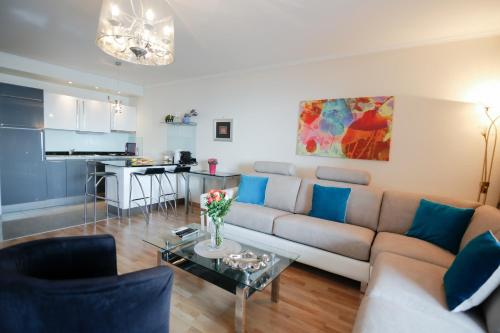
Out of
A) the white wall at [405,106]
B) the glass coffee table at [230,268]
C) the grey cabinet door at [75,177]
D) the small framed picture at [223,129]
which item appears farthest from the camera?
the grey cabinet door at [75,177]

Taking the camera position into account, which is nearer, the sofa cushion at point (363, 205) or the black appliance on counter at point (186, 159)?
the sofa cushion at point (363, 205)

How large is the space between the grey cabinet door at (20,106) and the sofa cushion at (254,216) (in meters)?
3.91

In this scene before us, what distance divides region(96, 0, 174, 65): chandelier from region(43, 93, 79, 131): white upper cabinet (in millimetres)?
3399

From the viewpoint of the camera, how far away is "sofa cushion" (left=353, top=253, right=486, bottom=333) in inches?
45.6

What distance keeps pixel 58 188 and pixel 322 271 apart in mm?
4841

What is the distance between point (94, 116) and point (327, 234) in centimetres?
521

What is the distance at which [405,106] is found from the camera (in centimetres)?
284

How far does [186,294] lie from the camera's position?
206cm

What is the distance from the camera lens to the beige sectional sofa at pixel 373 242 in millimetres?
1218

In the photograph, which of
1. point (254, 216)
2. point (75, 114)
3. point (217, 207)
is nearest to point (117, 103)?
point (75, 114)

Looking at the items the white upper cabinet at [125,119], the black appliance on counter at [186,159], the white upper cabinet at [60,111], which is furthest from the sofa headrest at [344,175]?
the white upper cabinet at [60,111]

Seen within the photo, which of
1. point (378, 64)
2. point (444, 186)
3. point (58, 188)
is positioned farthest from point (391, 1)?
point (58, 188)

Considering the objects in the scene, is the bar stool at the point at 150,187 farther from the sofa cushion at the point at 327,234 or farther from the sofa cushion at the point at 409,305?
the sofa cushion at the point at 409,305

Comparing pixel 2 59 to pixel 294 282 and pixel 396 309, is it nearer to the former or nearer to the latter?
pixel 294 282
